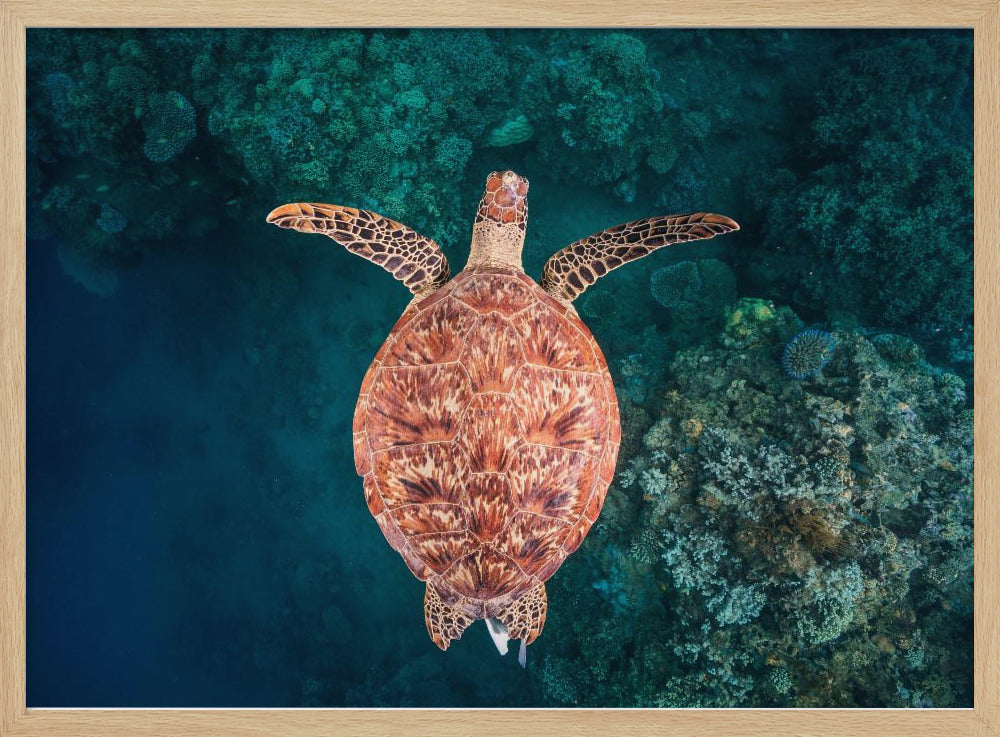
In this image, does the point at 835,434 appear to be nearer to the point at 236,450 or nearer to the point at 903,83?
the point at 903,83

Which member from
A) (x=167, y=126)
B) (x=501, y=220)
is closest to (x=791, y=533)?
(x=501, y=220)

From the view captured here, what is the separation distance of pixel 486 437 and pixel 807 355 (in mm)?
1001

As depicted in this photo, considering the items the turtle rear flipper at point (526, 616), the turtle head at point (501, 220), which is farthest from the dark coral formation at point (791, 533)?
the turtle head at point (501, 220)

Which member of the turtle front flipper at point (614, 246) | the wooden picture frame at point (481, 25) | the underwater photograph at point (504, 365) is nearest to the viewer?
the wooden picture frame at point (481, 25)

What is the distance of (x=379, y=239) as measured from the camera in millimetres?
1814

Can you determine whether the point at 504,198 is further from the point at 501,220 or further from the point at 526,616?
the point at 526,616

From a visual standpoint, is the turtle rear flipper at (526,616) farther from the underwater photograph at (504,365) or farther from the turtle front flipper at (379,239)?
the turtle front flipper at (379,239)

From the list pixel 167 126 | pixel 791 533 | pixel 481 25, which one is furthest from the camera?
pixel 167 126

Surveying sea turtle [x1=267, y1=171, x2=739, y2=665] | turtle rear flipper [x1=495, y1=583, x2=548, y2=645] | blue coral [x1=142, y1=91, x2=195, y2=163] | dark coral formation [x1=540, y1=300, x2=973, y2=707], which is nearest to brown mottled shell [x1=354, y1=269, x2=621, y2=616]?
sea turtle [x1=267, y1=171, x2=739, y2=665]

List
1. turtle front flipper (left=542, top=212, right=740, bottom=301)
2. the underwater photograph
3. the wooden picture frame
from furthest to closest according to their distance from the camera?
turtle front flipper (left=542, top=212, right=740, bottom=301), the underwater photograph, the wooden picture frame

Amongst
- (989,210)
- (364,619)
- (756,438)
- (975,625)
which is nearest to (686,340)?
Result: (756,438)

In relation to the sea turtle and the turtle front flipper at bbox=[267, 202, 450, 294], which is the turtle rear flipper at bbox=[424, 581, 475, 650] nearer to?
the sea turtle

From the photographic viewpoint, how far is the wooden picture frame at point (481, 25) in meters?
1.48

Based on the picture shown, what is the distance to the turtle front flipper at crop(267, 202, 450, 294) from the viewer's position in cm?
173
